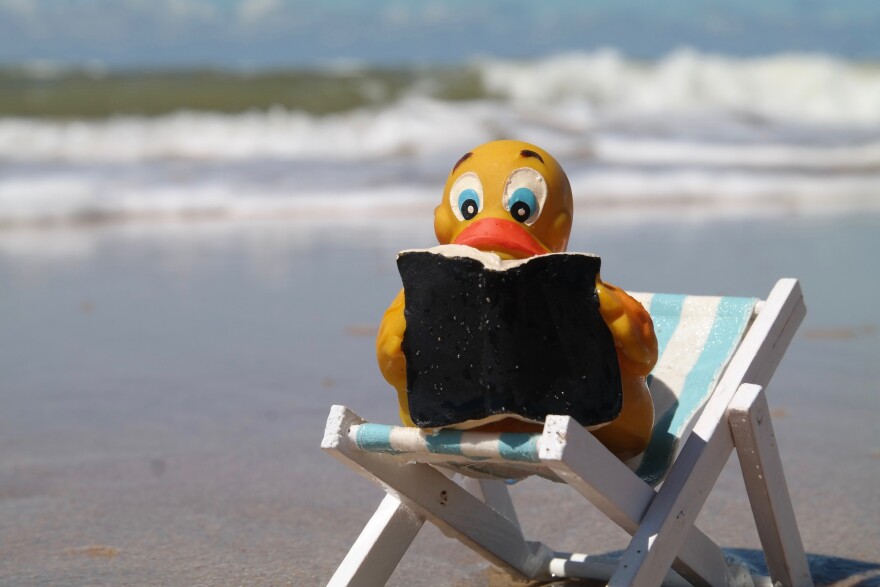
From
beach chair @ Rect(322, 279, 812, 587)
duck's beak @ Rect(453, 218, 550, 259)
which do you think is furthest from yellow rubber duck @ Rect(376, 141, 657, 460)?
beach chair @ Rect(322, 279, 812, 587)

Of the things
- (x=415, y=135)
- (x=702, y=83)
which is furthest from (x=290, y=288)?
(x=702, y=83)

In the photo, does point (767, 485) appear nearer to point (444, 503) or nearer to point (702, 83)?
point (444, 503)

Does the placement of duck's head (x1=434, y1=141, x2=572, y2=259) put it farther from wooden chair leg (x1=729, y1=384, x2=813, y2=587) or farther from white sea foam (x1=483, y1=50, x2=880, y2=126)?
white sea foam (x1=483, y1=50, x2=880, y2=126)

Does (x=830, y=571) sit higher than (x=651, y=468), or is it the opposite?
(x=651, y=468)

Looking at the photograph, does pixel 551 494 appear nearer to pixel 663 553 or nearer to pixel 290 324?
pixel 663 553

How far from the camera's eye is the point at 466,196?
7.69 ft

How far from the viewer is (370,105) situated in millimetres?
21188

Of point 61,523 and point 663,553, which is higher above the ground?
point 663,553

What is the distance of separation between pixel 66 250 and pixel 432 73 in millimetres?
16024

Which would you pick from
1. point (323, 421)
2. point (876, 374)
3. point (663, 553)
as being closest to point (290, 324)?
point (323, 421)

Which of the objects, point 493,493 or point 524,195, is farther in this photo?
point 493,493

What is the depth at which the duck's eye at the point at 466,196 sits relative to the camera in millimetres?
2330

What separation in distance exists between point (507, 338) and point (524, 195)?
14.0 inches

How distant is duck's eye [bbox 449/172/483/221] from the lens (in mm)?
2330
